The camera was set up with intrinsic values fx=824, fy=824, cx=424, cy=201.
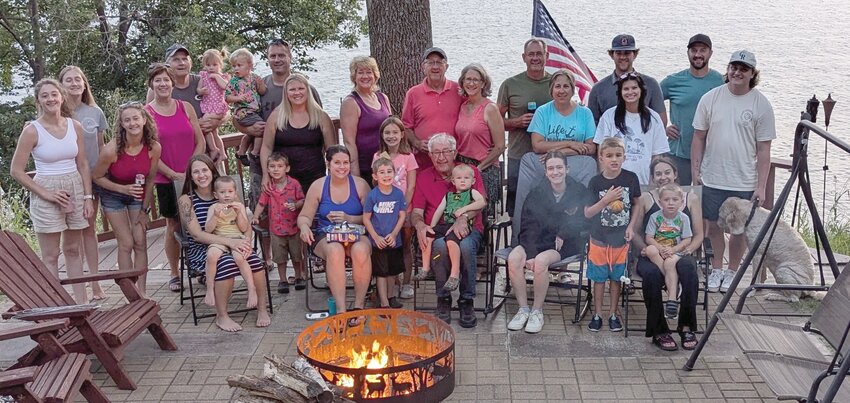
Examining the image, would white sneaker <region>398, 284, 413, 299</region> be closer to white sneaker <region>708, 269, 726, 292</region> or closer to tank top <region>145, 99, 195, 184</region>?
tank top <region>145, 99, 195, 184</region>

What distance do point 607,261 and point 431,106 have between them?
5.48 feet

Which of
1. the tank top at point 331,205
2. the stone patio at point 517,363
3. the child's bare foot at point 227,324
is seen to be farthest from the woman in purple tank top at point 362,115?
the child's bare foot at point 227,324

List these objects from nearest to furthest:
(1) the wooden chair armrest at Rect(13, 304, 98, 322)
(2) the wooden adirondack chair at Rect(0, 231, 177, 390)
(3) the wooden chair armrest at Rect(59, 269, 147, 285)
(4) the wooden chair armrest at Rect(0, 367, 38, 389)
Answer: (4) the wooden chair armrest at Rect(0, 367, 38, 389), (1) the wooden chair armrest at Rect(13, 304, 98, 322), (2) the wooden adirondack chair at Rect(0, 231, 177, 390), (3) the wooden chair armrest at Rect(59, 269, 147, 285)

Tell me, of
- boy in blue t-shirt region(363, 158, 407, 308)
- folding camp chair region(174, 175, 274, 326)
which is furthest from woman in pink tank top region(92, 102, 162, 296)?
boy in blue t-shirt region(363, 158, 407, 308)

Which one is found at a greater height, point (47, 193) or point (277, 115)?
point (277, 115)

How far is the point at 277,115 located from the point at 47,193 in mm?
1578

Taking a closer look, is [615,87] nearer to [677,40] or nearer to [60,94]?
[60,94]

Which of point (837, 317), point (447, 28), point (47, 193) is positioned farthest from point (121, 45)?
point (447, 28)

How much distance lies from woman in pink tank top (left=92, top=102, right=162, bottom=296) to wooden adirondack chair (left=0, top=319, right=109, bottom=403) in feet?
4.65

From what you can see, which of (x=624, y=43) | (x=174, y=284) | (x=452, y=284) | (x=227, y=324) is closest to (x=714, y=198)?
(x=624, y=43)

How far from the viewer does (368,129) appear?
5.88m

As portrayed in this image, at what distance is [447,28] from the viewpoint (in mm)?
32125

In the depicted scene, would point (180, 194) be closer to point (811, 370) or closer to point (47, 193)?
point (47, 193)

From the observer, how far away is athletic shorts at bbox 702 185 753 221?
5.77 metres
